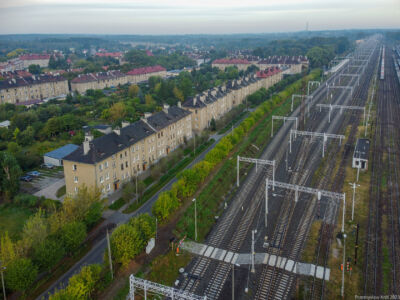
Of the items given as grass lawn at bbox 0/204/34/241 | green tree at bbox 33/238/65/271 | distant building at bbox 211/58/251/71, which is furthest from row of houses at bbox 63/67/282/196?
distant building at bbox 211/58/251/71

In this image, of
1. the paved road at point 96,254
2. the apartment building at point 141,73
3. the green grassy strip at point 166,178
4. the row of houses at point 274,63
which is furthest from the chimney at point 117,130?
the row of houses at point 274,63

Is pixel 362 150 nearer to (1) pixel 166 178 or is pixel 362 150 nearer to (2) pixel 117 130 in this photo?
(1) pixel 166 178

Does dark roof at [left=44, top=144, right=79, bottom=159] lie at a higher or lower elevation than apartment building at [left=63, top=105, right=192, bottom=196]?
lower

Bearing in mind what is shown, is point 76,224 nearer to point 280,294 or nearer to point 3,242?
point 3,242

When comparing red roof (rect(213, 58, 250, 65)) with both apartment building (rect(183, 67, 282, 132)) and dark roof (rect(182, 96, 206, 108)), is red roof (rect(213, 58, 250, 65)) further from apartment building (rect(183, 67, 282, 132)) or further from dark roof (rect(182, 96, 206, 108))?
dark roof (rect(182, 96, 206, 108))

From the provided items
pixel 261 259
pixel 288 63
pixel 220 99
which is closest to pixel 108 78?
pixel 220 99

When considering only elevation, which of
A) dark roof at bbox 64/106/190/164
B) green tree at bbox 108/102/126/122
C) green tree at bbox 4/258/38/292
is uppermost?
dark roof at bbox 64/106/190/164

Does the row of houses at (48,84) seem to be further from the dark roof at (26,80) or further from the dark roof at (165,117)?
the dark roof at (165,117)
